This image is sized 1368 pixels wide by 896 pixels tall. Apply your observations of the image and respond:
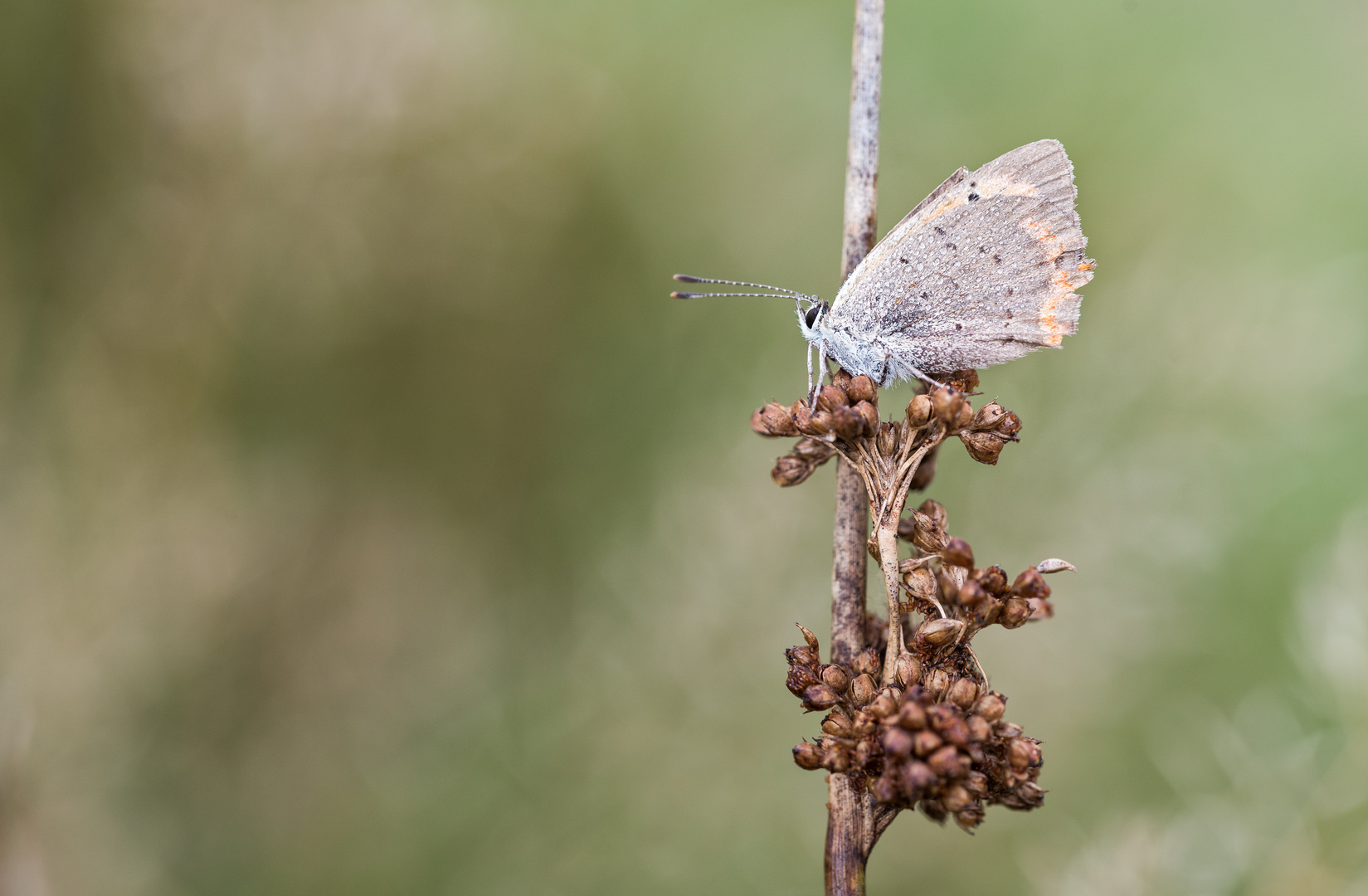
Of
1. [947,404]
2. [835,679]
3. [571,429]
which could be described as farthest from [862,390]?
[571,429]

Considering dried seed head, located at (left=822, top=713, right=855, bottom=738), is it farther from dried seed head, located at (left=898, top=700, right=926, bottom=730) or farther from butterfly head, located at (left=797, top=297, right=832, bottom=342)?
butterfly head, located at (left=797, top=297, right=832, bottom=342)

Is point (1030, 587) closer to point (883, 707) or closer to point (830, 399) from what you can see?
point (883, 707)

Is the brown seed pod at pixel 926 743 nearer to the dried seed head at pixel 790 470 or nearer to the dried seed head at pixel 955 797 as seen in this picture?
the dried seed head at pixel 955 797

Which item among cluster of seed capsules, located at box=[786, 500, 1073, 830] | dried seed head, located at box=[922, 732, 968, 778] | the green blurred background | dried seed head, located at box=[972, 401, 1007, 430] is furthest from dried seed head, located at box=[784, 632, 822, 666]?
the green blurred background

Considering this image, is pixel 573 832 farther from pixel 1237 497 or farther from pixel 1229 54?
pixel 1229 54

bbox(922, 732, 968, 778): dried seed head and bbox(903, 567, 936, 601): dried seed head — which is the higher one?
bbox(903, 567, 936, 601): dried seed head

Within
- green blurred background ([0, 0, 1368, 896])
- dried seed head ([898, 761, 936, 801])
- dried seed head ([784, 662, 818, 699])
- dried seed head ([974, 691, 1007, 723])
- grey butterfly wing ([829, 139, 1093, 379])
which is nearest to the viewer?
dried seed head ([898, 761, 936, 801])

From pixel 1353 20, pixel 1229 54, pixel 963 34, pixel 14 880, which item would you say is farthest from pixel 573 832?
pixel 1353 20
